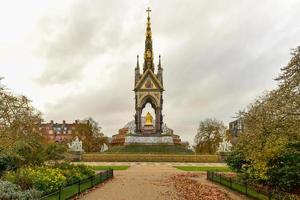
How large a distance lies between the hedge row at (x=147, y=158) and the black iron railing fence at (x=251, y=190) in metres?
27.9

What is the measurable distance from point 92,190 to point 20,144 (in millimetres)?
4352

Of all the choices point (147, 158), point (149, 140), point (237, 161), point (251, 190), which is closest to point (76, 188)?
point (251, 190)

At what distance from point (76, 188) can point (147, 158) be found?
117 feet

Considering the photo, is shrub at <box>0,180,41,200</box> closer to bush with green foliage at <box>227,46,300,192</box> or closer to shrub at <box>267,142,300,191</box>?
bush with green foliage at <box>227,46,300,192</box>

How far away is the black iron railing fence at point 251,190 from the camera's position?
1691cm

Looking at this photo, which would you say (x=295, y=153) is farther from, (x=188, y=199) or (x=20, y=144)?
(x=20, y=144)

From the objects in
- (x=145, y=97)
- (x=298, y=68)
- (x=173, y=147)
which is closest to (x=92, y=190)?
(x=298, y=68)

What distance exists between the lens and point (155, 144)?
70.0 m

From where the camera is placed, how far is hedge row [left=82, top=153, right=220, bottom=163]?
5600cm

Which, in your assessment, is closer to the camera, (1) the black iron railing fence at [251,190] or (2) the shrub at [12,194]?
(2) the shrub at [12,194]

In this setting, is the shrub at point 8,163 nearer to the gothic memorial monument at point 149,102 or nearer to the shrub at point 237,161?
the shrub at point 237,161

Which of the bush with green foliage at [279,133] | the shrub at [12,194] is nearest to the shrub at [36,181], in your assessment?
the shrub at [12,194]

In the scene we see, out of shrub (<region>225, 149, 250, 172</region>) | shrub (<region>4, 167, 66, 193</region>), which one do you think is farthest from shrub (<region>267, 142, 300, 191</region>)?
shrub (<region>4, 167, 66, 193</region>)

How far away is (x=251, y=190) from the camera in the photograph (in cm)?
2180
